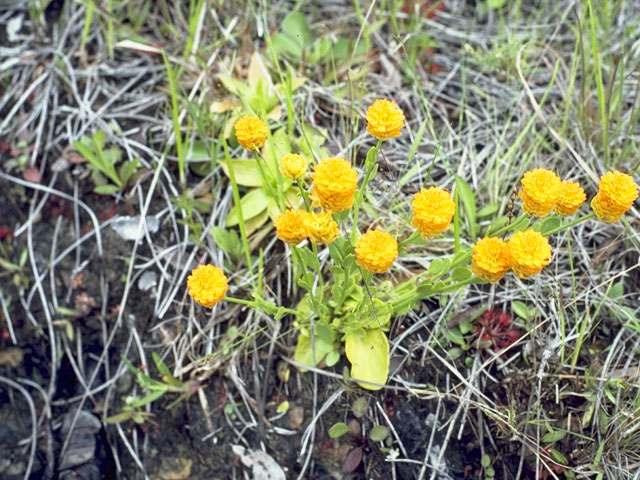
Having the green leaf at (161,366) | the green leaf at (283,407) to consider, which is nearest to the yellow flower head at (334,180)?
the green leaf at (283,407)

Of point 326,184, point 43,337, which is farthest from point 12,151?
point 326,184

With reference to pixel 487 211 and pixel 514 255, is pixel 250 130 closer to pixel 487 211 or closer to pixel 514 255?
pixel 514 255

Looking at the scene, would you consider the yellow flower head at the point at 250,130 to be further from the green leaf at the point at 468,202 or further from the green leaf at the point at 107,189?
the green leaf at the point at 107,189

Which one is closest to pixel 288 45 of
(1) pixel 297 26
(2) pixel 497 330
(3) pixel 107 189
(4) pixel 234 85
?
(1) pixel 297 26

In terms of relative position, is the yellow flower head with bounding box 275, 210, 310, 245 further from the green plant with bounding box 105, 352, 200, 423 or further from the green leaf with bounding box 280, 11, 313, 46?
the green leaf with bounding box 280, 11, 313, 46

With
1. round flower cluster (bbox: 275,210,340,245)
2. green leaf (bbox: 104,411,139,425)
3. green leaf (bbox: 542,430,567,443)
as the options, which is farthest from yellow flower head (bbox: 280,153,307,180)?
green leaf (bbox: 104,411,139,425)

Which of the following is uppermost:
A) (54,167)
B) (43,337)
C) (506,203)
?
(54,167)

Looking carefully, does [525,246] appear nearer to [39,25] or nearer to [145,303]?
[145,303]
